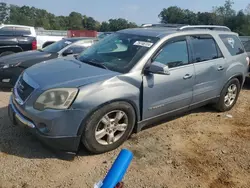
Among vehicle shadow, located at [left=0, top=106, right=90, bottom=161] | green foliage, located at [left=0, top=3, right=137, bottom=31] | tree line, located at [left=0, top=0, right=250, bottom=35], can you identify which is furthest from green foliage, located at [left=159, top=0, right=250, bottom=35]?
vehicle shadow, located at [left=0, top=106, right=90, bottom=161]

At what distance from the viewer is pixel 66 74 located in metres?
3.62

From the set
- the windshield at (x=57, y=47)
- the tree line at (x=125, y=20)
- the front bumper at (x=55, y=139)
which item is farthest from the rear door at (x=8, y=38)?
the tree line at (x=125, y=20)

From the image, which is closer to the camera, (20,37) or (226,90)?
(226,90)

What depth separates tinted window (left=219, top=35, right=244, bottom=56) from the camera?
520 centimetres

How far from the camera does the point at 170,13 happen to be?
7369 centimetres

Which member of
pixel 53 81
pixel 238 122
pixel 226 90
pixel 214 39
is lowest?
pixel 238 122

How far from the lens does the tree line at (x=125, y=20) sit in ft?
177

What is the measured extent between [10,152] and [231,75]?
3.96m

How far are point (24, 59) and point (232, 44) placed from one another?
4541mm

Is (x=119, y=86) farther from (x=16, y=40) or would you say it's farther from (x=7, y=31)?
(x=7, y=31)

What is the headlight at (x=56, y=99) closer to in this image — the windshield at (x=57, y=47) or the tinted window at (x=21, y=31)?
the windshield at (x=57, y=47)

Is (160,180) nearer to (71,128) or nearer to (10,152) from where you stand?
(71,128)

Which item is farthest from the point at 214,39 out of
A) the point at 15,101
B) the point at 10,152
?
the point at 10,152

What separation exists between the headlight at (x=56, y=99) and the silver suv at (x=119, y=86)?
1 centimetres
